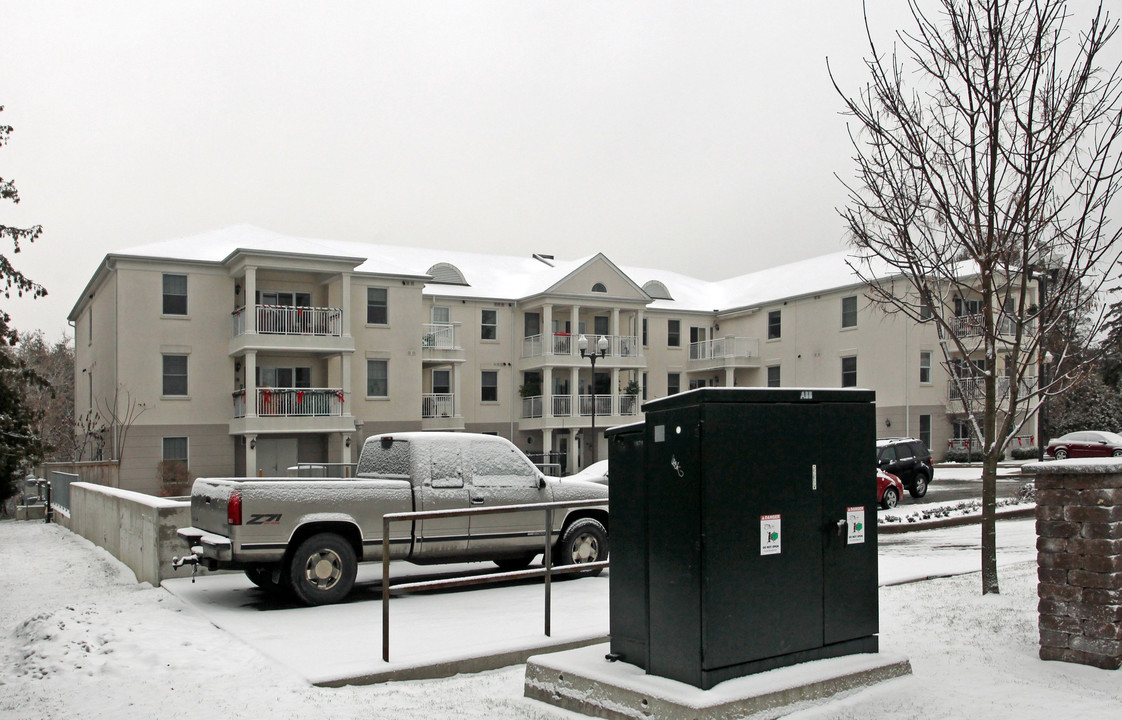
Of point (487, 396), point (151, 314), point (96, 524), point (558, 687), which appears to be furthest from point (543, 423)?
point (558, 687)

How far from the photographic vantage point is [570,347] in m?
45.6

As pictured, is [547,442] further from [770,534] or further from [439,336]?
[770,534]

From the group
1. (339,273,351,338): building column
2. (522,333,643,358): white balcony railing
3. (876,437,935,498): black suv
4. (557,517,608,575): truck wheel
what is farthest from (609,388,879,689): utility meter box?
(522,333,643,358): white balcony railing

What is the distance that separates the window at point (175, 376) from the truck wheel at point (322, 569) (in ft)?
89.0

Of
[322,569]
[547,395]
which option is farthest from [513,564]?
[547,395]

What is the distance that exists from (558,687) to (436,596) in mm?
5363

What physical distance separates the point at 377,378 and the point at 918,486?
21.7m

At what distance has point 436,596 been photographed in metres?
11.2

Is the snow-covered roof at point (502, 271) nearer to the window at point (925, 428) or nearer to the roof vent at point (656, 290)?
the roof vent at point (656, 290)

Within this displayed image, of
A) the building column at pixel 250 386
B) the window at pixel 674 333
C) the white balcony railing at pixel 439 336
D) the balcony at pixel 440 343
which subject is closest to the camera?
the building column at pixel 250 386

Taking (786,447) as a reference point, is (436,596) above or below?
below

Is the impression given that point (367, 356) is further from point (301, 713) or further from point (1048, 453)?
point (301, 713)

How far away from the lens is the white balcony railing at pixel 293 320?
116 ft

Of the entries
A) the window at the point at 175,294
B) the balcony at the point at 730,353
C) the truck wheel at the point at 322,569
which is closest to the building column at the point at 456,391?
the window at the point at 175,294
